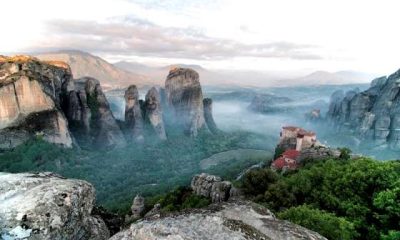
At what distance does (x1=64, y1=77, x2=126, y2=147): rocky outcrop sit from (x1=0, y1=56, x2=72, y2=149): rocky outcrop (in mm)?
15342

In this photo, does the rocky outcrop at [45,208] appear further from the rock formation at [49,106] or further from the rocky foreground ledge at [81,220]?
the rock formation at [49,106]

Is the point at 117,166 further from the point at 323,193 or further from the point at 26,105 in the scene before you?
the point at 323,193

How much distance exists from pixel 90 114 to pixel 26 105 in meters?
37.8

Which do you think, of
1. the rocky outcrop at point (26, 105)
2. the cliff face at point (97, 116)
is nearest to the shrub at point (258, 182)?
the rocky outcrop at point (26, 105)

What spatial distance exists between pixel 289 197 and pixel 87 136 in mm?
131214

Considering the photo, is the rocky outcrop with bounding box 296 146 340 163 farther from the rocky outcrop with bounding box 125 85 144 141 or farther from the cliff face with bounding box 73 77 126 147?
the rocky outcrop with bounding box 125 85 144 141

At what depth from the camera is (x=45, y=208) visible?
38.4ft

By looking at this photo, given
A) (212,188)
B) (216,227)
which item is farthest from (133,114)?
(216,227)

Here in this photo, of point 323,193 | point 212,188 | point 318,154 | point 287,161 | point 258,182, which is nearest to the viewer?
point 323,193

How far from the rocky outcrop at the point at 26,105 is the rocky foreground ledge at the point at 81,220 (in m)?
117

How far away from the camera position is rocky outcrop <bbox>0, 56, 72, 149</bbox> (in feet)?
396

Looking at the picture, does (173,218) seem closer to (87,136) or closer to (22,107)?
(22,107)

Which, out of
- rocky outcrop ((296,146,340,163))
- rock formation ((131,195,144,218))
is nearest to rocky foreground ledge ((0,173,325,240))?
rock formation ((131,195,144,218))

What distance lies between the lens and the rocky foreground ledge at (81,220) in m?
11.3
